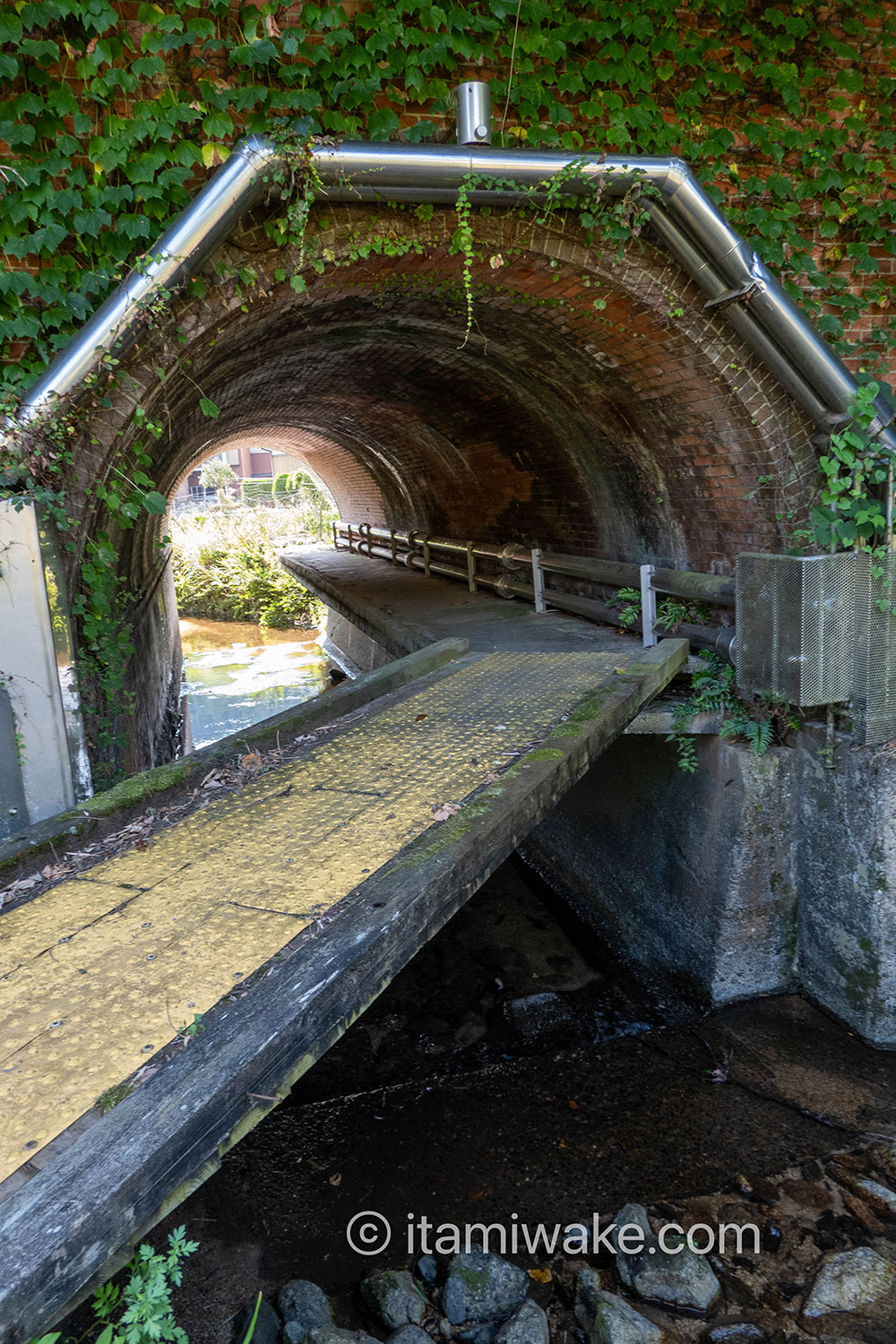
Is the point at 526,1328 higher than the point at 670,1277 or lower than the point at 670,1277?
higher

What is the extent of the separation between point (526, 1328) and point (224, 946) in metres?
1.85

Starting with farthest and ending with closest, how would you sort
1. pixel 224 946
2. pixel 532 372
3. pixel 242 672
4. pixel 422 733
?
pixel 242 672, pixel 532 372, pixel 422 733, pixel 224 946

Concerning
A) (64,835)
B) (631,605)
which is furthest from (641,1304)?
(631,605)

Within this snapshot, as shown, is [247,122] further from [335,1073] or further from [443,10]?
[335,1073]

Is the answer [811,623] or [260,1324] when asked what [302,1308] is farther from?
[811,623]

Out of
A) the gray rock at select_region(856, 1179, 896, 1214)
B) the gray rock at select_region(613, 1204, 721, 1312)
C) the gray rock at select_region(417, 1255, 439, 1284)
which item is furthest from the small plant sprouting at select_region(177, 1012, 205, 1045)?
the gray rock at select_region(856, 1179, 896, 1214)

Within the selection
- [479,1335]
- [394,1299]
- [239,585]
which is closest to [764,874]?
[479,1335]

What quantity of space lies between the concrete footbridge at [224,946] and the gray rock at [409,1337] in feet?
4.58

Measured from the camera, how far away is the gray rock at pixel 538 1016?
17.6ft

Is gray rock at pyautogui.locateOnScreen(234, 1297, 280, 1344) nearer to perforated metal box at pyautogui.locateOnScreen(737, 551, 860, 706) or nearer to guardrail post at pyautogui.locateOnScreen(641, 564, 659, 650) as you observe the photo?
perforated metal box at pyautogui.locateOnScreen(737, 551, 860, 706)

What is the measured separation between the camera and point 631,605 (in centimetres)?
725

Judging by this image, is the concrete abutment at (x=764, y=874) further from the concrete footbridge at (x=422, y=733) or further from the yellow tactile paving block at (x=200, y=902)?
the yellow tactile paving block at (x=200, y=902)

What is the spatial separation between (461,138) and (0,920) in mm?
4525

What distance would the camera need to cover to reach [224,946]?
9.23 ft
